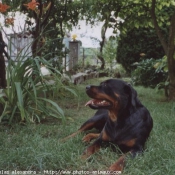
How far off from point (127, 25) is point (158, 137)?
3414 millimetres

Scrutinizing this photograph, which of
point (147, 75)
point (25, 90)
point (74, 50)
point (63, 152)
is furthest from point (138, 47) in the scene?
point (63, 152)

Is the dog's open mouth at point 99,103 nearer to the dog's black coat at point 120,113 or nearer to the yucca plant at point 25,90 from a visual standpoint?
the dog's black coat at point 120,113

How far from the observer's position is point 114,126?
2764mm

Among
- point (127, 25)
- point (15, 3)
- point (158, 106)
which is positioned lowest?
point (158, 106)

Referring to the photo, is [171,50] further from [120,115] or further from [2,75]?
[120,115]

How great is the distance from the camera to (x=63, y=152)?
2662 mm

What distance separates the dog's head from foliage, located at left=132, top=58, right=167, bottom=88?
5834 mm

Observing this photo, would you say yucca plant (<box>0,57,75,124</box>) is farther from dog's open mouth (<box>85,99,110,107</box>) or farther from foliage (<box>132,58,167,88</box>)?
foliage (<box>132,58,167,88</box>)

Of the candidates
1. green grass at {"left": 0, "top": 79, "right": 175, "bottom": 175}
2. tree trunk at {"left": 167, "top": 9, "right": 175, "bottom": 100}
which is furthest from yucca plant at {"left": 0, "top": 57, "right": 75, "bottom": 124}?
tree trunk at {"left": 167, "top": 9, "right": 175, "bottom": 100}

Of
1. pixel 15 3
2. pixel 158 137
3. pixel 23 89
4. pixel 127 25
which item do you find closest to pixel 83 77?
pixel 15 3

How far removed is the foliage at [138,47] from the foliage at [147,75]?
55 cm

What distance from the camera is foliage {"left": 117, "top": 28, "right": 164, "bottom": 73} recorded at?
9.40m

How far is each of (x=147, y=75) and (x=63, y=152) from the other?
6.74 metres

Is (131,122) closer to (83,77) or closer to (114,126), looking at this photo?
(114,126)
